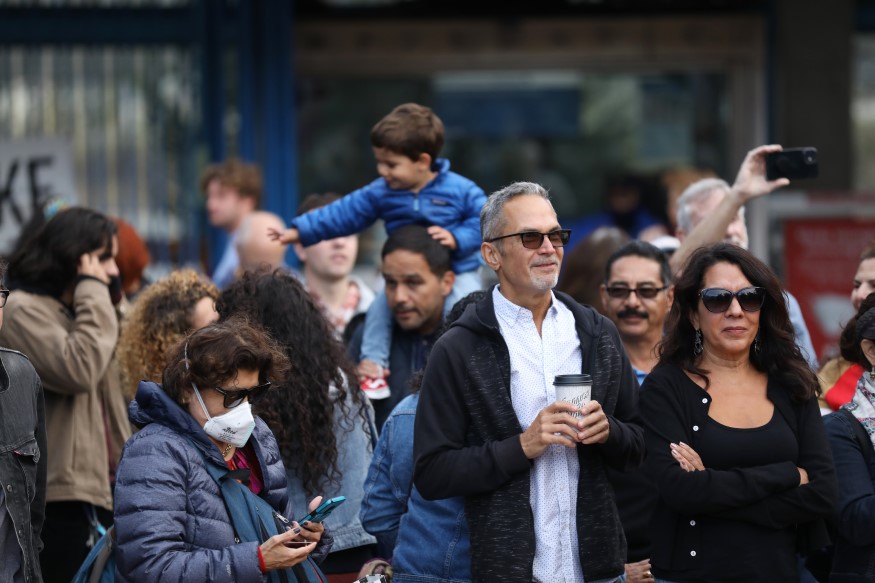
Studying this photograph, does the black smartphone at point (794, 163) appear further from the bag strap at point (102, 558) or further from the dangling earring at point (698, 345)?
the bag strap at point (102, 558)

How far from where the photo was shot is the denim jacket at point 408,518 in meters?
4.13

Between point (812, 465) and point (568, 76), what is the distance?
22.9 ft

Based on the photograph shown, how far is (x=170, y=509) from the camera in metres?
3.82

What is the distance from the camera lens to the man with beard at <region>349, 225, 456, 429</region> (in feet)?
18.0

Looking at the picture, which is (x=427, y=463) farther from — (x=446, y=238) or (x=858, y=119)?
(x=858, y=119)

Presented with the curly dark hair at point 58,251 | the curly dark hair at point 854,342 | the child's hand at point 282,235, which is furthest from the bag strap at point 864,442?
the curly dark hair at point 58,251

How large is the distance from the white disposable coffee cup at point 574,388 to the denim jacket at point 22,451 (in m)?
1.71

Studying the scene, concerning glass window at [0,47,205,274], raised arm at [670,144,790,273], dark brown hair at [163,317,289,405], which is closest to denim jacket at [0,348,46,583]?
dark brown hair at [163,317,289,405]

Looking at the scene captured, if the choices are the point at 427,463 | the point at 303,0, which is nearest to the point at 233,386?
the point at 427,463

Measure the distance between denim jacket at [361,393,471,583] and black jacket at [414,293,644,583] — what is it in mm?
152

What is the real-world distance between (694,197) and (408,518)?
2588 mm

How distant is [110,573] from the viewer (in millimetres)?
4020

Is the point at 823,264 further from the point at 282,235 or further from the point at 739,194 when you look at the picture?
the point at 282,235

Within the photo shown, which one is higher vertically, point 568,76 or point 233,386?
point 568,76
